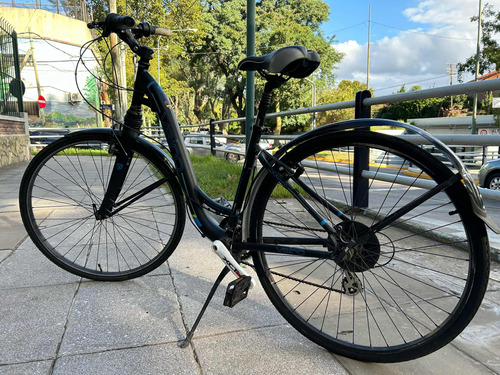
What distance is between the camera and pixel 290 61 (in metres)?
1.57

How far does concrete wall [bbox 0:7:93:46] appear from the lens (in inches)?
922

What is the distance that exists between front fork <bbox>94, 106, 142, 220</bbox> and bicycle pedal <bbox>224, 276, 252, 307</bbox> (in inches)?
41.5

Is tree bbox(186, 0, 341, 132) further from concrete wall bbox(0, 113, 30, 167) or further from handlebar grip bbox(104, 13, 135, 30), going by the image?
handlebar grip bbox(104, 13, 135, 30)

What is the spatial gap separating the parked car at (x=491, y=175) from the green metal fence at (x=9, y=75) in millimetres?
11865

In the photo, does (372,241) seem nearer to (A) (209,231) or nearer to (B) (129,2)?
(A) (209,231)

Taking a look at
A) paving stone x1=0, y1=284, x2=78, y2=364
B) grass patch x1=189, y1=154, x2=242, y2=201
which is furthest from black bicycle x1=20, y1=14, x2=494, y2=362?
grass patch x1=189, y1=154, x2=242, y2=201

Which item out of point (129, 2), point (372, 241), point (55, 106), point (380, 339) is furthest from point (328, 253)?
point (55, 106)

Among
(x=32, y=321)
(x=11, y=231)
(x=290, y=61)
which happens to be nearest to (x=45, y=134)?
(x=11, y=231)

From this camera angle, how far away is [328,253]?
1625 mm

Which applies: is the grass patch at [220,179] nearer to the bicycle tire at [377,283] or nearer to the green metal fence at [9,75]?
the bicycle tire at [377,283]

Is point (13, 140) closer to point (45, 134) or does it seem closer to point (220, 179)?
point (220, 179)

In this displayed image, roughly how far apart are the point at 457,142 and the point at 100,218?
2.59 metres

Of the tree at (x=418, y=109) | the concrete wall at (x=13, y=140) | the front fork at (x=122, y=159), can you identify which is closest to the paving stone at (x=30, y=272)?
the front fork at (x=122, y=159)

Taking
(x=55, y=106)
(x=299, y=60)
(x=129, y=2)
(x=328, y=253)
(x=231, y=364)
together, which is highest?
(x=129, y=2)
